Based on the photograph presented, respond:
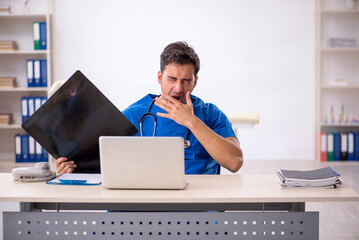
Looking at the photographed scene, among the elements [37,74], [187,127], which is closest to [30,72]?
[37,74]

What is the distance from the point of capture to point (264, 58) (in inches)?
229

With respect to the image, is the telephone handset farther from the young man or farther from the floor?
the floor

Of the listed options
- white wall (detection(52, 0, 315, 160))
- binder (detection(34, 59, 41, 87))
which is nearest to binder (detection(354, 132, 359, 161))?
white wall (detection(52, 0, 315, 160))

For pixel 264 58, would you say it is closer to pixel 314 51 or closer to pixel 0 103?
pixel 314 51

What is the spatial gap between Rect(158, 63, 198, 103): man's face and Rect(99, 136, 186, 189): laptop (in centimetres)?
57

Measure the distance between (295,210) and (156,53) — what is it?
4401 millimetres

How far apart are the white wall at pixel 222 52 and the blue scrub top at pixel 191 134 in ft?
12.0

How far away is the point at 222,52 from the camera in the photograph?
584cm

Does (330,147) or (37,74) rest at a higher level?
(37,74)

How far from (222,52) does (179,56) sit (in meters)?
3.81

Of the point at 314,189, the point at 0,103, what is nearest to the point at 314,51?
the point at 0,103

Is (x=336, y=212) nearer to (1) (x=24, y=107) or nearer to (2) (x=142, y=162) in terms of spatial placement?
(2) (x=142, y=162)

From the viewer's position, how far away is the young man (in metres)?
1.93

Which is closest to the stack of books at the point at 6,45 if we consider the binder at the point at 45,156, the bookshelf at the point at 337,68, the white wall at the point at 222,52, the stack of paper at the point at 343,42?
the white wall at the point at 222,52
